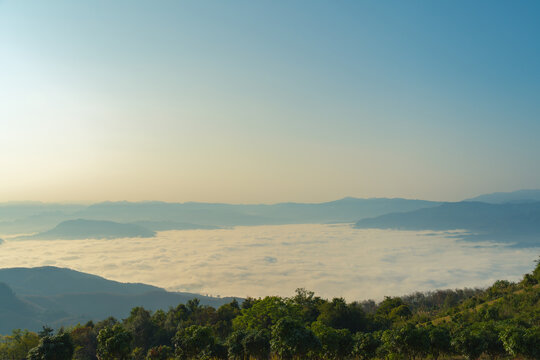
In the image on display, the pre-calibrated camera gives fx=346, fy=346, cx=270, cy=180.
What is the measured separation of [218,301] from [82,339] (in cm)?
15613

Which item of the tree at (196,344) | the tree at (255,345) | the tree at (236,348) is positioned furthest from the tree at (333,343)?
the tree at (196,344)

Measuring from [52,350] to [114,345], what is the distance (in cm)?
347

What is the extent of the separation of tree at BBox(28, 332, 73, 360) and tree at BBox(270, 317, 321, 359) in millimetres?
12590

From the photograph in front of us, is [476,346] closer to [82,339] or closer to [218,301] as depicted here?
[82,339]

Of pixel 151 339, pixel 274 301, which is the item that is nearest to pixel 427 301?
pixel 274 301

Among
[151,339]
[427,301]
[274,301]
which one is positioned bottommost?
[427,301]

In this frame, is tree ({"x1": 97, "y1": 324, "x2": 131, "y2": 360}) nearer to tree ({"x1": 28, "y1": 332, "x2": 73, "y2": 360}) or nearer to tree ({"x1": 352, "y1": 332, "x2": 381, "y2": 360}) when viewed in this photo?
tree ({"x1": 28, "y1": 332, "x2": 73, "y2": 360})

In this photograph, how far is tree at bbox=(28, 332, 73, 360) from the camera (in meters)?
20.2

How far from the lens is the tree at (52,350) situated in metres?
20.2

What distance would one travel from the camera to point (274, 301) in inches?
1983

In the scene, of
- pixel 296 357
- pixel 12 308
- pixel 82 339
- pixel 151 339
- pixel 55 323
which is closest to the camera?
pixel 296 357

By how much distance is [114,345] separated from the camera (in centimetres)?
2233

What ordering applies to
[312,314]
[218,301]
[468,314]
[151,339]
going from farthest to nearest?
[218,301]
[312,314]
[151,339]
[468,314]

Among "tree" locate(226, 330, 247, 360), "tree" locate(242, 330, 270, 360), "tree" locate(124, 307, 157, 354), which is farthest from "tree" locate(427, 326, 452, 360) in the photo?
"tree" locate(124, 307, 157, 354)
